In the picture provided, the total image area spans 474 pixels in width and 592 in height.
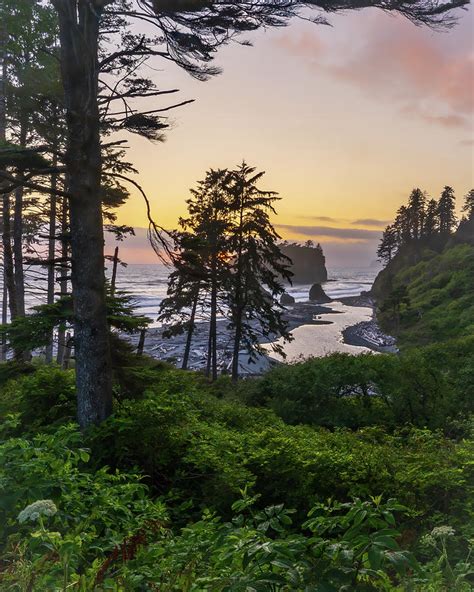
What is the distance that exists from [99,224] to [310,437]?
457 centimetres

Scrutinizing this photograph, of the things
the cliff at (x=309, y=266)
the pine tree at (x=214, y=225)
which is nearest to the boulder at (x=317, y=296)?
the cliff at (x=309, y=266)

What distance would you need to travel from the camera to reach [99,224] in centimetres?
620

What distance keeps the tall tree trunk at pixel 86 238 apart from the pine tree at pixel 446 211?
76.6m

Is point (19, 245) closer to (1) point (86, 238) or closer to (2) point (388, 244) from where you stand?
(1) point (86, 238)

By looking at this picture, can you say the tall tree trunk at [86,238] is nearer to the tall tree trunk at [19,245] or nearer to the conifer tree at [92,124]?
the conifer tree at [92,124]

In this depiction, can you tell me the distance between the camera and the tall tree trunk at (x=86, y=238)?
5.93 m

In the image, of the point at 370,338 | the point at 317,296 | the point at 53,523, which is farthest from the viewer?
the point at 317,296

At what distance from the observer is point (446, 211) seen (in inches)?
2817

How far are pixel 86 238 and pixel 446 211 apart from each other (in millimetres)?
78286

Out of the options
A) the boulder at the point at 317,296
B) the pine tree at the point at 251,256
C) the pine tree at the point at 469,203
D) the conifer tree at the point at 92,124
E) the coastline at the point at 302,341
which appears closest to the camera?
the conifer tree at the point at 92,124

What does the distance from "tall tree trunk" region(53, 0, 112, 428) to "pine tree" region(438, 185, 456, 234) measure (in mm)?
76581

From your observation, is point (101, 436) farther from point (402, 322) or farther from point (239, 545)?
point (402, 322)

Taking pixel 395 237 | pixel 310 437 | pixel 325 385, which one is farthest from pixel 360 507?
pixel 395 237

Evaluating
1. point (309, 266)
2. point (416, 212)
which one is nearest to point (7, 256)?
point (416, 212)
